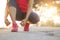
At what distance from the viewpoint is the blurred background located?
158 cm

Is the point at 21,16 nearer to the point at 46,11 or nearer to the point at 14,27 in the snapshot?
the point at 14,27

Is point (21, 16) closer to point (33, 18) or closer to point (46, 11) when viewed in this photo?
point (33, 18)

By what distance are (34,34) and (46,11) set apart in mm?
261

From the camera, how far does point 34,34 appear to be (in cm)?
154

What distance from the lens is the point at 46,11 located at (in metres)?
1.60

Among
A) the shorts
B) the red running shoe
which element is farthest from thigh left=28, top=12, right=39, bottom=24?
the red running shoe

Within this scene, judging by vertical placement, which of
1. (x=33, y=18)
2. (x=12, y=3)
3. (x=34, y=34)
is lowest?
(x=34, y=34)

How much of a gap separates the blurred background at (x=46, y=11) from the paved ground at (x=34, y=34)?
0.06m

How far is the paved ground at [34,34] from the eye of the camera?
148cm

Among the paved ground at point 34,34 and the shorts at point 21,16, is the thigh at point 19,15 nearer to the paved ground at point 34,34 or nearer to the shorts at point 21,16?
the shorts at point 21,16

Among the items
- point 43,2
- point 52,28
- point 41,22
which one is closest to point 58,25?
point 52,28

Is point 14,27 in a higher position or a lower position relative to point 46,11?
lower

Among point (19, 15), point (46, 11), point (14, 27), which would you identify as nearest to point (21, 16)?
point (19, 15)

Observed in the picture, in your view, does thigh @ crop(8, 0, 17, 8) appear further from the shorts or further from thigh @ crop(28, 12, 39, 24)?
thigh @ crop(28, 12, 39, 24)
